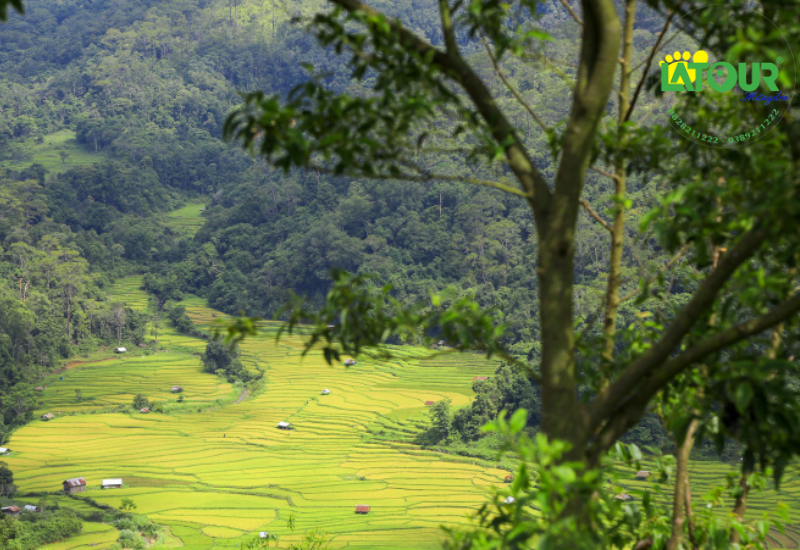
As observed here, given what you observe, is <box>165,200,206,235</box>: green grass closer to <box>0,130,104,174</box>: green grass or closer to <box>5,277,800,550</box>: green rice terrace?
<box>0,130,104,174</box>: green grass

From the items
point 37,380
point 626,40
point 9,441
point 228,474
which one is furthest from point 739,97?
point 37,380

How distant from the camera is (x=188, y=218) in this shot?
140ft

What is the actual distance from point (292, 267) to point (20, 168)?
21.0 metres

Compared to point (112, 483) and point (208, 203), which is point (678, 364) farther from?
point (208, 203)

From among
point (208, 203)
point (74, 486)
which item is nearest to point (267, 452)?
point (74, 486)

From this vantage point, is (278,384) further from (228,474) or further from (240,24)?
(240,24)

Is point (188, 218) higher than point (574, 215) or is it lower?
higher

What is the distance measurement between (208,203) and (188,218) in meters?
3.11

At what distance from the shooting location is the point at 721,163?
139 centimetres

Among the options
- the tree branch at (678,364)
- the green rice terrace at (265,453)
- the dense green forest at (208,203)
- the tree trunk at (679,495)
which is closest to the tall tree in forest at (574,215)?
the tree branch at (678,364)

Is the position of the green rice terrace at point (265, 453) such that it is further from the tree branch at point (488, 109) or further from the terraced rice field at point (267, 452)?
the tree branch at point (488, 109)

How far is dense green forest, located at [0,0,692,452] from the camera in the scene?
2798 centimetres

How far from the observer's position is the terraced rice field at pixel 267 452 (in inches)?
623

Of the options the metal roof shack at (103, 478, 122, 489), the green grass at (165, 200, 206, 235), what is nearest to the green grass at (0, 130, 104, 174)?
the green grass at (165, 200, 206, 235)
